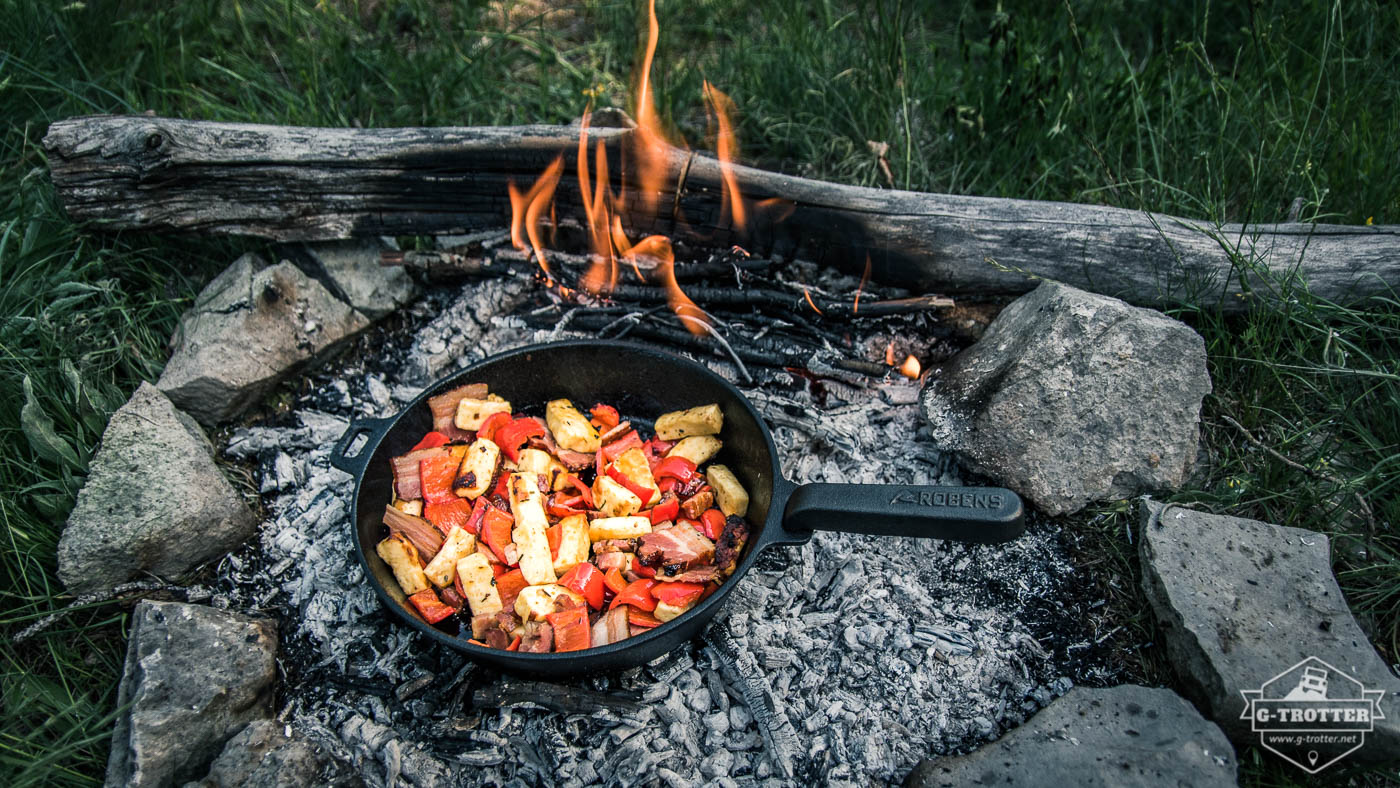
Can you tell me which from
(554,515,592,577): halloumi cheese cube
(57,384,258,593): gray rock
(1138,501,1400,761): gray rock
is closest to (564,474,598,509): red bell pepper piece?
(554,515,592,577): halloumi cheese cube

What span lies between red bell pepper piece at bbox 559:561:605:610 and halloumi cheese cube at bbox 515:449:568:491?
0.37 meters

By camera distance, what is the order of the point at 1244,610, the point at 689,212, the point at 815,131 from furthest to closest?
the point at 815,131 < the point at 689,212 < the point at 1244,610

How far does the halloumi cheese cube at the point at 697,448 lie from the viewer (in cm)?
268

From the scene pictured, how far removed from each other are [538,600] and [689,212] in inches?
66.3

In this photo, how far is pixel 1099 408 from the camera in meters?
2.62

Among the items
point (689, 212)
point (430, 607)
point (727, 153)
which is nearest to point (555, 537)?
point (430, 607)

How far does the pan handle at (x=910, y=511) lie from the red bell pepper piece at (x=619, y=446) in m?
0.73

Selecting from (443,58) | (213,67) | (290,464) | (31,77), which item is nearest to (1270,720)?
(290,464)

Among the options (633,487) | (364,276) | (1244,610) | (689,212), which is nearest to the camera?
(1244,610)

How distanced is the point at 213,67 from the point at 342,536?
99.8 inches

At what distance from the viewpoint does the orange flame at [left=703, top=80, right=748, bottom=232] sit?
3.10m

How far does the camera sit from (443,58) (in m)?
4.05

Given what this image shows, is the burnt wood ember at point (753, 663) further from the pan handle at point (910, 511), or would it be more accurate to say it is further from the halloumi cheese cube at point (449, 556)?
the pan handle at point (910, 511)

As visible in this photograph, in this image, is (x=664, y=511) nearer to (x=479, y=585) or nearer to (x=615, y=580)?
(x=615, y=580)
